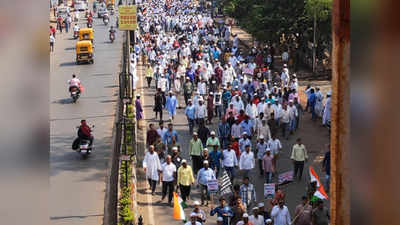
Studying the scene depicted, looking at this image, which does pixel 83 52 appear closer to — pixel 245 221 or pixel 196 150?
pixel 196 150

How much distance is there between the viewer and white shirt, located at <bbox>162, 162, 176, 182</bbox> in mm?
15094

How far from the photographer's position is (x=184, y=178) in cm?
1482

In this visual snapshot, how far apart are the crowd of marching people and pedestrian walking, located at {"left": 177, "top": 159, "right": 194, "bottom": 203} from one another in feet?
0.07

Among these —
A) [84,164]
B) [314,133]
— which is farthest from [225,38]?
[84,164]

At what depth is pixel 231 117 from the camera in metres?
19.4

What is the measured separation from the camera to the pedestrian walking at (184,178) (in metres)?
14.7

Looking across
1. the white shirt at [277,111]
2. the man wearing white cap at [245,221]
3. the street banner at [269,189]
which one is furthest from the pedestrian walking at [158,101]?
the man wearing white cap at [245,221]

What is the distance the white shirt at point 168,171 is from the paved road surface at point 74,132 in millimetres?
1472

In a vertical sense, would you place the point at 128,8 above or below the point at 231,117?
above

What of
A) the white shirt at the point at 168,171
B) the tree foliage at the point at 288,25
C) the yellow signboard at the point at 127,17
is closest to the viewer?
the white shirt at the point at 168,171

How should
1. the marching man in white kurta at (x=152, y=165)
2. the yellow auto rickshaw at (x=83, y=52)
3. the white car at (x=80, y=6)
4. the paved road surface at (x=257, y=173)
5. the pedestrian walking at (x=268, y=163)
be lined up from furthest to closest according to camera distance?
1. the white car at (x=80, y=6)
2. the yellow auto rickshaw at (x=83, y=52)
3. the pedestrian walking at (x=268, y=163)
4. the marching man in white kurta at (x=152, y=165)
5. the paved road surface at (x=257, y=173)

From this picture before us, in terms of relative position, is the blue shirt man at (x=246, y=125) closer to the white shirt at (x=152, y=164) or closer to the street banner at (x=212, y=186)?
the white shirt at (x=152, y=164)

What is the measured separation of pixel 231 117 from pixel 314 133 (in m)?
3.51

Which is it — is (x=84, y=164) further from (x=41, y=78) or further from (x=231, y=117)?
(x=41, y=78)
